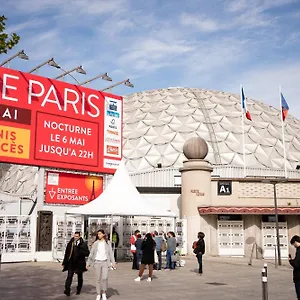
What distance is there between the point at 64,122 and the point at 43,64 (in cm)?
401

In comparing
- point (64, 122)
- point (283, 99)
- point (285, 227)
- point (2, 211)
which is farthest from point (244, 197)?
point (2, 211)

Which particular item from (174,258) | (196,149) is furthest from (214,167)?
(174,258)

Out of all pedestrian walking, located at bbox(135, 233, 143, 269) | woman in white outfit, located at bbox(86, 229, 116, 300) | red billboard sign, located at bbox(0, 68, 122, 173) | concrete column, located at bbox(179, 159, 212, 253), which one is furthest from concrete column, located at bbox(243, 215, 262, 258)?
woman in white outfit, located at bbox(86, 229, 116, 300)

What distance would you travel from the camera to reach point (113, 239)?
956 inches

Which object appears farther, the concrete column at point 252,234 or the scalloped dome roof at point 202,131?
the scalloped dome roof at point 202,131

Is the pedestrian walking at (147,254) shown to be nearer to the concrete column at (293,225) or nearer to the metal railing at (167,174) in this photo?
the concrete column at (293,225)

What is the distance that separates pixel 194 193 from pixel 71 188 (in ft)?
27.1

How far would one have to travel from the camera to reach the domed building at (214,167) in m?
30.2

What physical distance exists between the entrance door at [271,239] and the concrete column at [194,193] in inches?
154

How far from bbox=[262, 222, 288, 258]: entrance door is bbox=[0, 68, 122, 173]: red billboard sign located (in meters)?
11.0

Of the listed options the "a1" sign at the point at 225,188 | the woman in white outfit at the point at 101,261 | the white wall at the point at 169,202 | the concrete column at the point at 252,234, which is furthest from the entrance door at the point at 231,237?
the woman in white outfit at the point at 101,261

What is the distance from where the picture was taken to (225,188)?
103ft

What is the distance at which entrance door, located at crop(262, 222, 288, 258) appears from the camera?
30.2m

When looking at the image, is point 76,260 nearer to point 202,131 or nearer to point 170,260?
point 170,260
